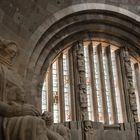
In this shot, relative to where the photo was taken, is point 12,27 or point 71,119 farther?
point 71,119

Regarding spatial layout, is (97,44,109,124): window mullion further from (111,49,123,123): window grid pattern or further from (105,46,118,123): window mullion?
(111,49,123,123): window grid pattern

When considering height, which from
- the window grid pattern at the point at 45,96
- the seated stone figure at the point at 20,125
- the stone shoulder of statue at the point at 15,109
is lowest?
the seated stone figure at the point at 20,125

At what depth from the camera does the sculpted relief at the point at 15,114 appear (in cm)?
470

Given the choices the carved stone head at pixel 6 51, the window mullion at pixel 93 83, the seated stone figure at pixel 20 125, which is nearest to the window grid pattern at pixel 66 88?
the window mullion at pixel 93 83

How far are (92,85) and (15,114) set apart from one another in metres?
4.09

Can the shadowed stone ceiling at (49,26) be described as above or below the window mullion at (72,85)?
above

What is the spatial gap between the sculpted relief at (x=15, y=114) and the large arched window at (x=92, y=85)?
2.19 metres

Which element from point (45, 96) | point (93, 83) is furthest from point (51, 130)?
point (93, 83)

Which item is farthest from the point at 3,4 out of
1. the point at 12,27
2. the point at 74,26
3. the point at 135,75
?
the point at 135,75

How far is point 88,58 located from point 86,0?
159 cm

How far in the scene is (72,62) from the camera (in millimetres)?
8992

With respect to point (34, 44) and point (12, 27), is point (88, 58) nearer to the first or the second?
point (34, 44)

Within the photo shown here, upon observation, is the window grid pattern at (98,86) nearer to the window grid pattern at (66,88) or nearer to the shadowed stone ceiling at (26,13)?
the window grid pattern at (66,88)

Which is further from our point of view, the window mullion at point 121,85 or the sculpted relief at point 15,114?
the window mullion at point 121,85
